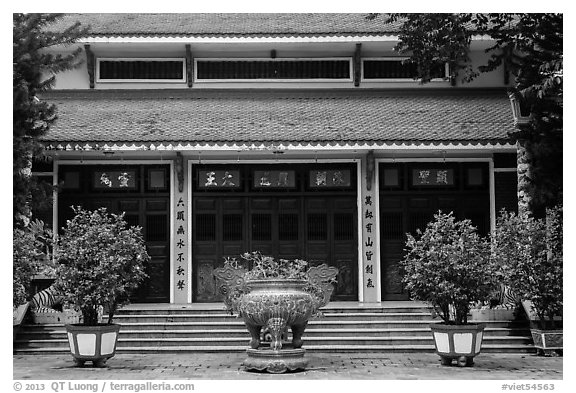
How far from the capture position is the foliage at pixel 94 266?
475 inches

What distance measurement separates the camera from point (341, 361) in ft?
42.3

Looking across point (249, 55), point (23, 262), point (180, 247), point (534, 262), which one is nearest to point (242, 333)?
point (180, 247)

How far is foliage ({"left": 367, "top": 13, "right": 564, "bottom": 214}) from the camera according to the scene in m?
13.8

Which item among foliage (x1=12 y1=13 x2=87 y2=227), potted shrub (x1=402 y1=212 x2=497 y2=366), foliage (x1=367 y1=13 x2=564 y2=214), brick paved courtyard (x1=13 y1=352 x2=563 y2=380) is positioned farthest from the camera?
foliage (x1=367 y1=13 x2=564 y2=214)

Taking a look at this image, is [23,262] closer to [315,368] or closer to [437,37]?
[315,368]

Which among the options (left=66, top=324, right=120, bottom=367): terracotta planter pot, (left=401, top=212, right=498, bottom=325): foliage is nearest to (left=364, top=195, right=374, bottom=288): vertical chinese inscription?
(left=401, top=212, right=498, bottom=325): foliage

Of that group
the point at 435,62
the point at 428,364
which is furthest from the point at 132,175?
the point at 428,364

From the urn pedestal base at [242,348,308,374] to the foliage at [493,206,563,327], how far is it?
3.43 meters

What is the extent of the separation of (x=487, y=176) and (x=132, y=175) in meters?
6.23

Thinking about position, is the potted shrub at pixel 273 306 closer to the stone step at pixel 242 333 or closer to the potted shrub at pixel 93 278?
the potted shrub at pixel 93 278

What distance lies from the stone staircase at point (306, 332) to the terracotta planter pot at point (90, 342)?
72.0 inches

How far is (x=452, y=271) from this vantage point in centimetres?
1221

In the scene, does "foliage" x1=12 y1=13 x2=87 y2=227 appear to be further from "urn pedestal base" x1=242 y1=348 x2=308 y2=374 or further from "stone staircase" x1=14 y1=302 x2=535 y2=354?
"urn pedestal base" x1=242 y1=348 x2=308 y2=374

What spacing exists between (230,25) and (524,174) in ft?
22.4
